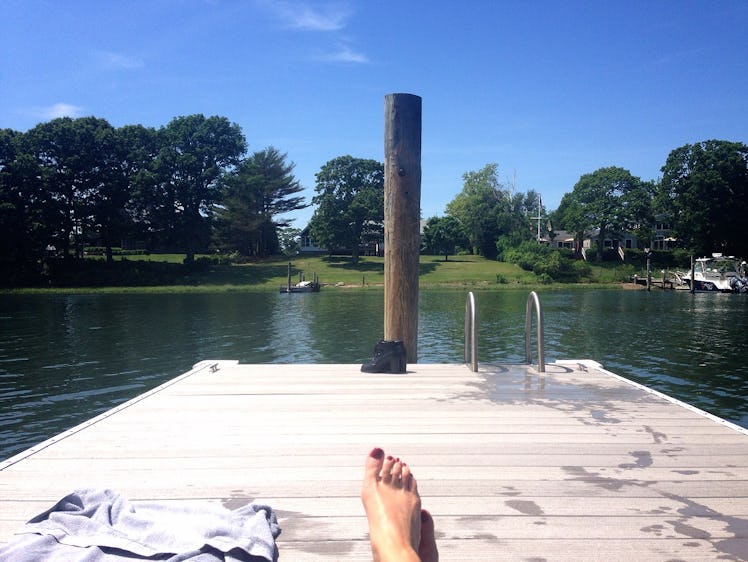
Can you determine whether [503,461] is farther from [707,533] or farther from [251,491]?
[251,491]

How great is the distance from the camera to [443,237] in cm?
6494

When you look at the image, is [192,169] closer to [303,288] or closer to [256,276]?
[256,276]

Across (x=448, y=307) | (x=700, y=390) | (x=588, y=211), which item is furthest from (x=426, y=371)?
(x=588, y=211)

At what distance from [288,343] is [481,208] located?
2056 inches

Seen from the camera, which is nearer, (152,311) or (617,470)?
(617,470)

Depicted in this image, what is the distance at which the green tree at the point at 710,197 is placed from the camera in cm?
5241

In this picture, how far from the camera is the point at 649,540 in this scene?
2195 mm

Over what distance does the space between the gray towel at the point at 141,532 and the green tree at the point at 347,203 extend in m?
53.3

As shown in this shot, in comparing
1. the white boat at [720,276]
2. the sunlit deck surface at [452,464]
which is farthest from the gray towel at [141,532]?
the white boat at [720,276]

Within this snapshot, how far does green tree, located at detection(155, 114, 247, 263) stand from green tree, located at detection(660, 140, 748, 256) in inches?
1644

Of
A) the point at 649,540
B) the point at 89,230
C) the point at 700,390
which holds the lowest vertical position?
the point at 700,390

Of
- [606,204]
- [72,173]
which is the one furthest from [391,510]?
[606,204]

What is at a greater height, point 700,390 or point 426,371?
point 426,371

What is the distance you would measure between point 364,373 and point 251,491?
2.89 metres
